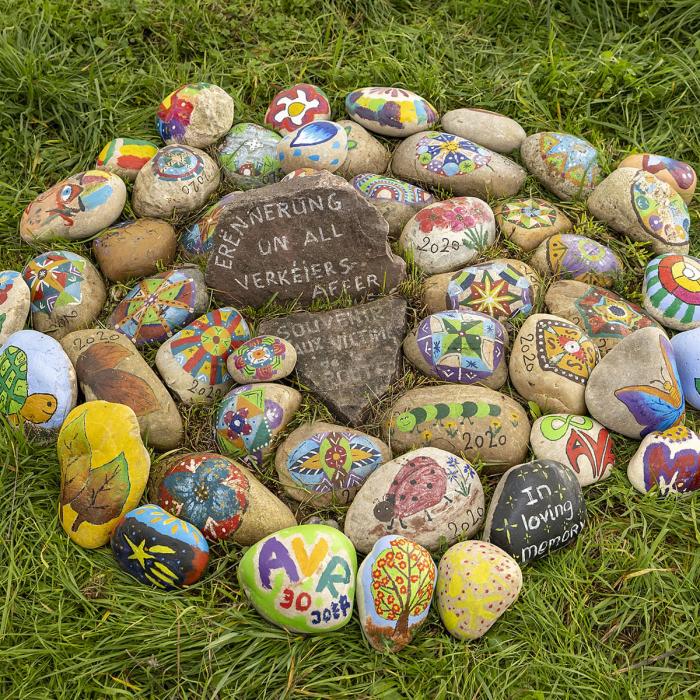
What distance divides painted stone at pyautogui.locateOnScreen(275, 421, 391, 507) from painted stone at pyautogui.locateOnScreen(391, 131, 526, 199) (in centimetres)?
141

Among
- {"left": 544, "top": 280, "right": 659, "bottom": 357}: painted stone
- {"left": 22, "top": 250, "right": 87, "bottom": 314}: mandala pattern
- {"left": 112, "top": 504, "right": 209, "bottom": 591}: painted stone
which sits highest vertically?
{"left": 544, "top": 280, "right": 659, "bottom": 357}: painted stone

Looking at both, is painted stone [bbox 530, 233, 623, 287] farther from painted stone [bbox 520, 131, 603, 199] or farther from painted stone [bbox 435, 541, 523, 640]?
painted stone [bbox 435, 541, 523, 640]

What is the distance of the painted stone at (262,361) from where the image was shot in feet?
10.1

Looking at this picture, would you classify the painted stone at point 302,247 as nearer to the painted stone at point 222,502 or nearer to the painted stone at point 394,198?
the painted stone at point 394,198

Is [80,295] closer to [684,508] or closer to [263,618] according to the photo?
[263,618]

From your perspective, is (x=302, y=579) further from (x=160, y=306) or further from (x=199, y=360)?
(x=160, y=306)

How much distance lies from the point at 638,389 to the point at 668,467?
302mm

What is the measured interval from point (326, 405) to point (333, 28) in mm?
2267

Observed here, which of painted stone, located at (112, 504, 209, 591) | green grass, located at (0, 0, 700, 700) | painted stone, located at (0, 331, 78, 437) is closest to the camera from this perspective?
green grass, located at (0, 0, 700, 700)

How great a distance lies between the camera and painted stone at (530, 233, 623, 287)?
11.3ft

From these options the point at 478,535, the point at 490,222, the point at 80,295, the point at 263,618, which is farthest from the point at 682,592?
the point at 80,295

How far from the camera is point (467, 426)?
2.94 meters

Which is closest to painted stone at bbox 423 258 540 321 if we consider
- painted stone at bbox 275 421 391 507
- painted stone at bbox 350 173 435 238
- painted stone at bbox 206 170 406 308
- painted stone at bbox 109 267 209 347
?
painted stone at bbox 206 170 406 308

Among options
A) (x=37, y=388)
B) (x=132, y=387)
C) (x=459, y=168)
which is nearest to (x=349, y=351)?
(x=132, y=387)
